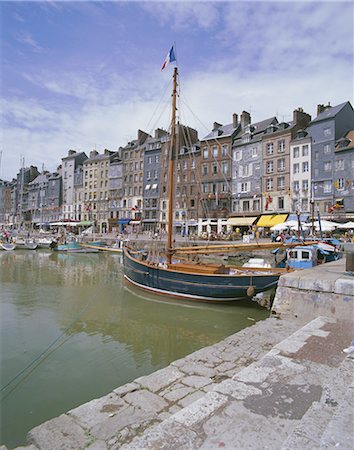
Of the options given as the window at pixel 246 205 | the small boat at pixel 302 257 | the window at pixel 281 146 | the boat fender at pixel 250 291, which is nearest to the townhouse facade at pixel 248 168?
the window at pixel 246 205

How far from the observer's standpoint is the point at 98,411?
11.9 ft

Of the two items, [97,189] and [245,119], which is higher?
[245,119]

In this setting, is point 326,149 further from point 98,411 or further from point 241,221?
point 98,411

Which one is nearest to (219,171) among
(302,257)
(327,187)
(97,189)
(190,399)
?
(327,187)

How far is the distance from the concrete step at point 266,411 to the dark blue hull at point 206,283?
7267mm

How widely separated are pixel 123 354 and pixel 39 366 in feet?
6.20

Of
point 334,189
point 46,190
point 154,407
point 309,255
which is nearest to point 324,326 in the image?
point 154,407

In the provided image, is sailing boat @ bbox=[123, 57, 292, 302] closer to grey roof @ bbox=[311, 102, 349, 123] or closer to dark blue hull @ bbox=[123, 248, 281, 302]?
dark blue hull @ bbox=[123, 248, 281, 302]

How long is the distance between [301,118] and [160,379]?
39.9 meters

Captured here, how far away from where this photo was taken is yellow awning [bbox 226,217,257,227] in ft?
126

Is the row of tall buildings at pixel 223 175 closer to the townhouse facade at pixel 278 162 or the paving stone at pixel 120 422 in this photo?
the townhouse facade at pixel 278 162

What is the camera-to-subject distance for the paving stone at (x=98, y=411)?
11.3ft

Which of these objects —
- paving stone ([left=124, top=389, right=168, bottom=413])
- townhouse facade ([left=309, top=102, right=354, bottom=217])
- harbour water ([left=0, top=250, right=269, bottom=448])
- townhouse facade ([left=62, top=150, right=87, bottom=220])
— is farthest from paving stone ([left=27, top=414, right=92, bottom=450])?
townhouse facade ([left=62, top=150, right=87, bottom=220])

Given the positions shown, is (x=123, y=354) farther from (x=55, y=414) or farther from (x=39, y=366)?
(x=55, y=414)
